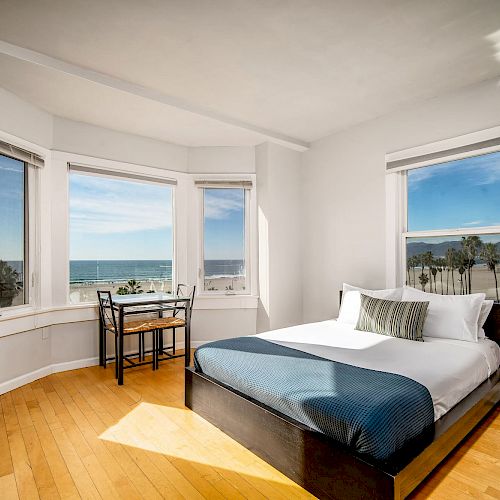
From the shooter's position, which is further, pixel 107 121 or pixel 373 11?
pixel 107 121

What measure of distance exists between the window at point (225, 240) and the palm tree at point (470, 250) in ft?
8.01

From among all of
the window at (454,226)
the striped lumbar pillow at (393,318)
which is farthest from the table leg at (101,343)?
the window at (454,226)

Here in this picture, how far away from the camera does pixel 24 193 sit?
357cm

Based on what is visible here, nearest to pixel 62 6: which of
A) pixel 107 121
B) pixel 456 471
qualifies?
pixel 107 121

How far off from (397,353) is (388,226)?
1682 mm

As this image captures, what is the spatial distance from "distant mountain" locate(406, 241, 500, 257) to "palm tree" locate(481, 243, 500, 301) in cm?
21

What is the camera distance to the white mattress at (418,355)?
2.16m

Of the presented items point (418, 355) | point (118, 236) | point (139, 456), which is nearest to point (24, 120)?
point (118, 236)

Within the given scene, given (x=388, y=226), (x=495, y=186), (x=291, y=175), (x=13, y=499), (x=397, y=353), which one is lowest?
(x=13, y=499)

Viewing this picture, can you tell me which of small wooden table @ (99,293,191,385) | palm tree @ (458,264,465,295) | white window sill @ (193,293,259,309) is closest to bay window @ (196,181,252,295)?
white window sill @ (193,293,259,309)

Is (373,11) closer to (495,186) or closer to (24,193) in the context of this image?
(495,186)

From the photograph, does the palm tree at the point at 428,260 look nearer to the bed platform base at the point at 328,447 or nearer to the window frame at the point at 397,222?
the window frame at the point at 397,222

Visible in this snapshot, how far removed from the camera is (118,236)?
4387 mm

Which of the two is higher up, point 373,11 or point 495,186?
point 373,11
